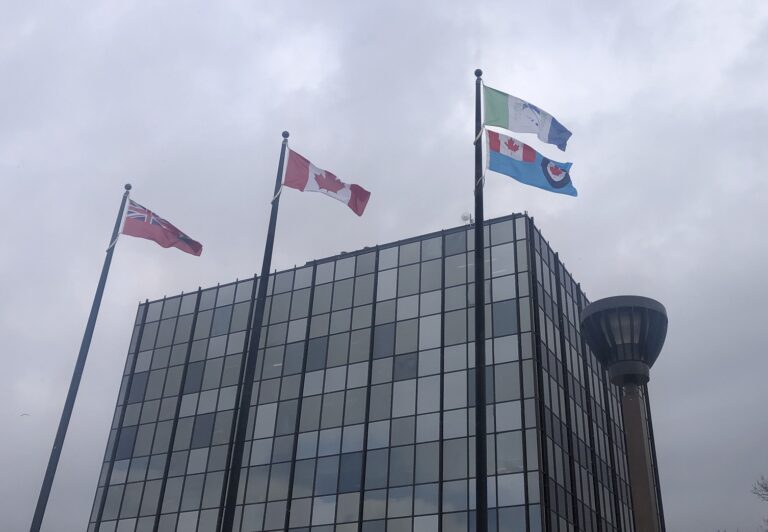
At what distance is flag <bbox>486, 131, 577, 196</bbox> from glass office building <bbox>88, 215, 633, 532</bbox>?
61.2 feet

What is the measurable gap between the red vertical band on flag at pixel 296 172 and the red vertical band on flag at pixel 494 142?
607cm

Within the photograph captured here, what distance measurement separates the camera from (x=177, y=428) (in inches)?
1960

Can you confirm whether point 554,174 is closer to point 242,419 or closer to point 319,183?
point 319,183

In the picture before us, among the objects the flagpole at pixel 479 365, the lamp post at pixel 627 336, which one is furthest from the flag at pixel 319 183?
the lamp post at pixel 627 336

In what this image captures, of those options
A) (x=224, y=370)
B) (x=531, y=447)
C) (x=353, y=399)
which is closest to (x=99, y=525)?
(x=224, y=370)

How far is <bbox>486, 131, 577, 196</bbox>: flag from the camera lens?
22266 millimetres

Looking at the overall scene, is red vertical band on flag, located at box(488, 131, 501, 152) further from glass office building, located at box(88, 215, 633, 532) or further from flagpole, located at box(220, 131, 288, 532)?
glass office building, located at box(88, 215, 633, 532)

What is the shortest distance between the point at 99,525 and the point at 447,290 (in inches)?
997

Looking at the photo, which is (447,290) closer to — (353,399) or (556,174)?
(353,399)

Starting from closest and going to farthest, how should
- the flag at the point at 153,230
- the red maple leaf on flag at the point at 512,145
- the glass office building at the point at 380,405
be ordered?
the red maple leaf on flag at the point at 512,145, the flag at the point at 153,230, the glass office building at the point at 380,405

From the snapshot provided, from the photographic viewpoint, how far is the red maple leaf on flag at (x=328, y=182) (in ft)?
83.3

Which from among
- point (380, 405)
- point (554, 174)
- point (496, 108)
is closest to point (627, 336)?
point (554, 174)

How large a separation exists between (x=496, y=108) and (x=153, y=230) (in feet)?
39.2

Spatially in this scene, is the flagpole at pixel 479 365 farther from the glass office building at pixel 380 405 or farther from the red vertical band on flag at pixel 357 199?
the glass office building at pixel 380 405
